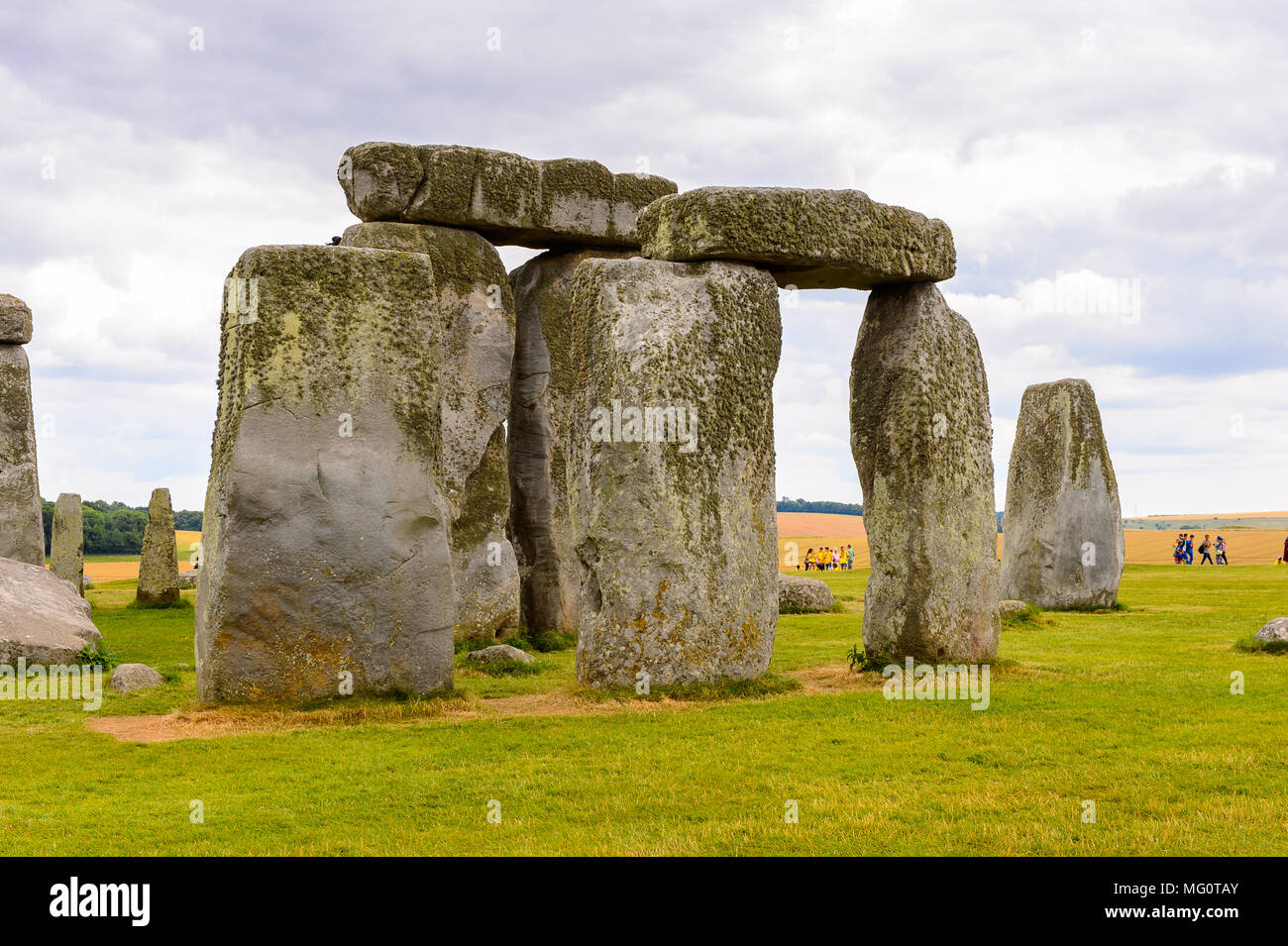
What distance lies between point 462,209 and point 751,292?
5342 millimetres

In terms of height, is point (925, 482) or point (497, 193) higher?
point (497, 193)

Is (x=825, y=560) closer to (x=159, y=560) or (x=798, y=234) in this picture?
(x=159, y=560)

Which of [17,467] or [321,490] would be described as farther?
[17,467]

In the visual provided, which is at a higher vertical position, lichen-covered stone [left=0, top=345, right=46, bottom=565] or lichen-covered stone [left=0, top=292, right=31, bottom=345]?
lichen-covered stone [left=0, top=292, right=31, bottom=345]

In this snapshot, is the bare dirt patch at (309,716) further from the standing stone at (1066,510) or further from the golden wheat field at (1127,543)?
the golden wheat field at (1127,543)

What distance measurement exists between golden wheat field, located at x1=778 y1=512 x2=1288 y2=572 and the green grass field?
94.2 feet

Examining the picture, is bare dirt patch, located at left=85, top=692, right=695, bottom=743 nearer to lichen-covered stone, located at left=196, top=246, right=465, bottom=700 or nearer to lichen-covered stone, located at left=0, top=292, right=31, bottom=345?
lichen-covered stone, located at left=196, top=246, right=465, bottom=700

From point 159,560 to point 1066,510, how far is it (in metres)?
14.8

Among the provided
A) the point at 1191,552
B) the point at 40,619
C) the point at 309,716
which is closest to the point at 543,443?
the point at 40,619

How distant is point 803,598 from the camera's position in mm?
19531

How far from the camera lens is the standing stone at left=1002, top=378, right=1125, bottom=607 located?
61.6 ft

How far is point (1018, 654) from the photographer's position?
12891 mm

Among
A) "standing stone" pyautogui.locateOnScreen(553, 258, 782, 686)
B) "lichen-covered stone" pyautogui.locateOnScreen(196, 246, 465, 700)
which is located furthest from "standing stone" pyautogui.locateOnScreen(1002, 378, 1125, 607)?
"lichen-covered stone" pyautogui.locateOnScreen(196, 246, 465, 700)
